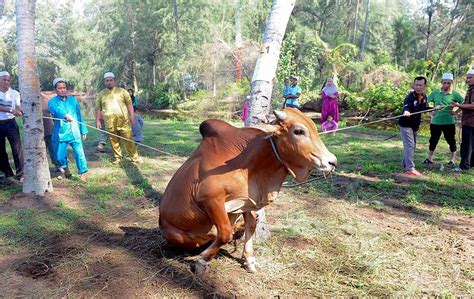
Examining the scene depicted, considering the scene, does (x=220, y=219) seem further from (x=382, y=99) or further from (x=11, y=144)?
(x=382, y=99)

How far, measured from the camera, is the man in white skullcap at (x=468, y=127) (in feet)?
22.9

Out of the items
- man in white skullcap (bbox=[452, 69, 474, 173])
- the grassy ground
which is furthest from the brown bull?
man in white skullcap (bbox=[452, 69, 474, 173])

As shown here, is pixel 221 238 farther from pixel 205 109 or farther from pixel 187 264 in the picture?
pixel 205 109

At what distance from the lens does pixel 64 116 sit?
6477mm

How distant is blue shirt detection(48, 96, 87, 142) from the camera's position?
21.2 feet

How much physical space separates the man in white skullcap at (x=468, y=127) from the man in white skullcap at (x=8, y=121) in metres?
7.71

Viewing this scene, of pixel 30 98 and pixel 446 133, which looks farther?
pixel 446 133

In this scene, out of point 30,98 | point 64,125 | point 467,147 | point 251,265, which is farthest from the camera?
point 467,147

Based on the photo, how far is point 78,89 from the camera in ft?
127

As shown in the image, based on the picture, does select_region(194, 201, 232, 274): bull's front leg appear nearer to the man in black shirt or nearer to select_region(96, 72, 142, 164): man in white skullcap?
the man in black shirt

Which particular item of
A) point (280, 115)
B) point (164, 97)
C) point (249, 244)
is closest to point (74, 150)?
point (249, 244)

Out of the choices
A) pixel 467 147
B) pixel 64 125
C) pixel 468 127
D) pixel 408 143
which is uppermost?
pixel 64 125

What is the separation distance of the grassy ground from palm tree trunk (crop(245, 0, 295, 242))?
0.38 metres

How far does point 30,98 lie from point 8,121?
4.05 feet
